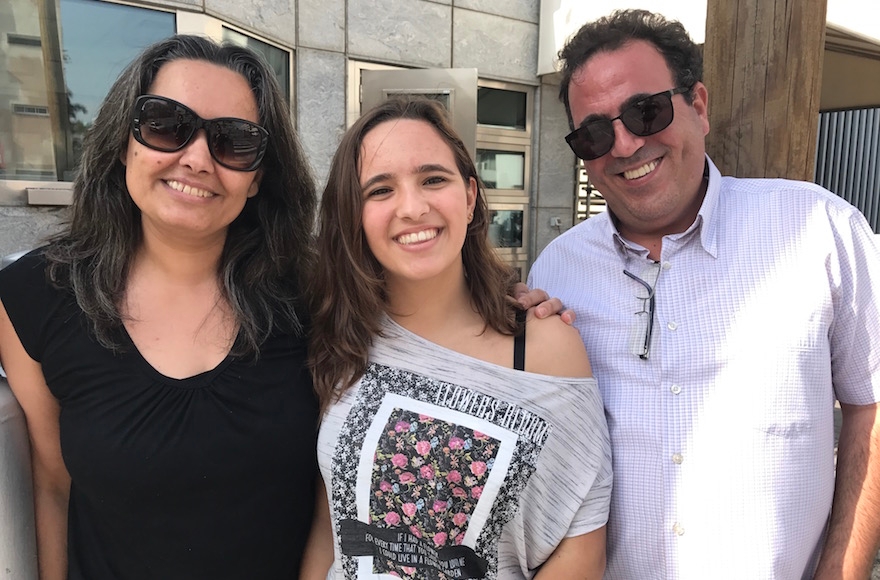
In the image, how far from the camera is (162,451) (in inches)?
57.0

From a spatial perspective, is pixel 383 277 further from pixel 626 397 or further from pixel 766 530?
pixel 766 530

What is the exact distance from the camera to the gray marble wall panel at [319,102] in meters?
5.47

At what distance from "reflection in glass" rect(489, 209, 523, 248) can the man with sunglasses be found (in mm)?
5230

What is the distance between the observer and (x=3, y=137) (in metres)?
4.12

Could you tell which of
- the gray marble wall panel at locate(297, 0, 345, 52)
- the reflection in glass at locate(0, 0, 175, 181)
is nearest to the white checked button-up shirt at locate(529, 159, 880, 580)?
the reflection in glass at locate(0, 0, 175, 181)

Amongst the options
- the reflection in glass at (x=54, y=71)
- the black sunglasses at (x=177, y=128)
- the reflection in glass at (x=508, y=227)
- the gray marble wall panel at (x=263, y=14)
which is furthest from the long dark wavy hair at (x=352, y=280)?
the reflection in glass at (x=508, y=227)

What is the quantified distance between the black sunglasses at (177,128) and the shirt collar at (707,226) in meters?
1.06

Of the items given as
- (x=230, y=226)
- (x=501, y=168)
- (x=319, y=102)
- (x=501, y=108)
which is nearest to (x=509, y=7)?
(x=501, y=108)

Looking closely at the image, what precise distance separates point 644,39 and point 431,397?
45.4 inches

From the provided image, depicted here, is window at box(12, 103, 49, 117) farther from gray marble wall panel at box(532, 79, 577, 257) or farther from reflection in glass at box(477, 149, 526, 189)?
gray marble wall panel at box(532, 79, 577, 257)

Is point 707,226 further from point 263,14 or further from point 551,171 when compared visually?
point 551,171

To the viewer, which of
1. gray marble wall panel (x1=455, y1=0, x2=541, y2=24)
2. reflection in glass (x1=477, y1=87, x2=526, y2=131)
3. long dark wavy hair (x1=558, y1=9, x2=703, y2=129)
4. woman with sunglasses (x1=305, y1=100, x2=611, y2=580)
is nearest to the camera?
woman with sunglasses (x1=305, y1=100, x2=611, y2=580)

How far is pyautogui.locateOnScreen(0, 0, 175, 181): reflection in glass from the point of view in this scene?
13.5ft

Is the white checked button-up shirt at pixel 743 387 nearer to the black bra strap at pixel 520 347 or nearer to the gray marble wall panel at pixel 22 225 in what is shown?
the black bra strap at pixel 520 347
